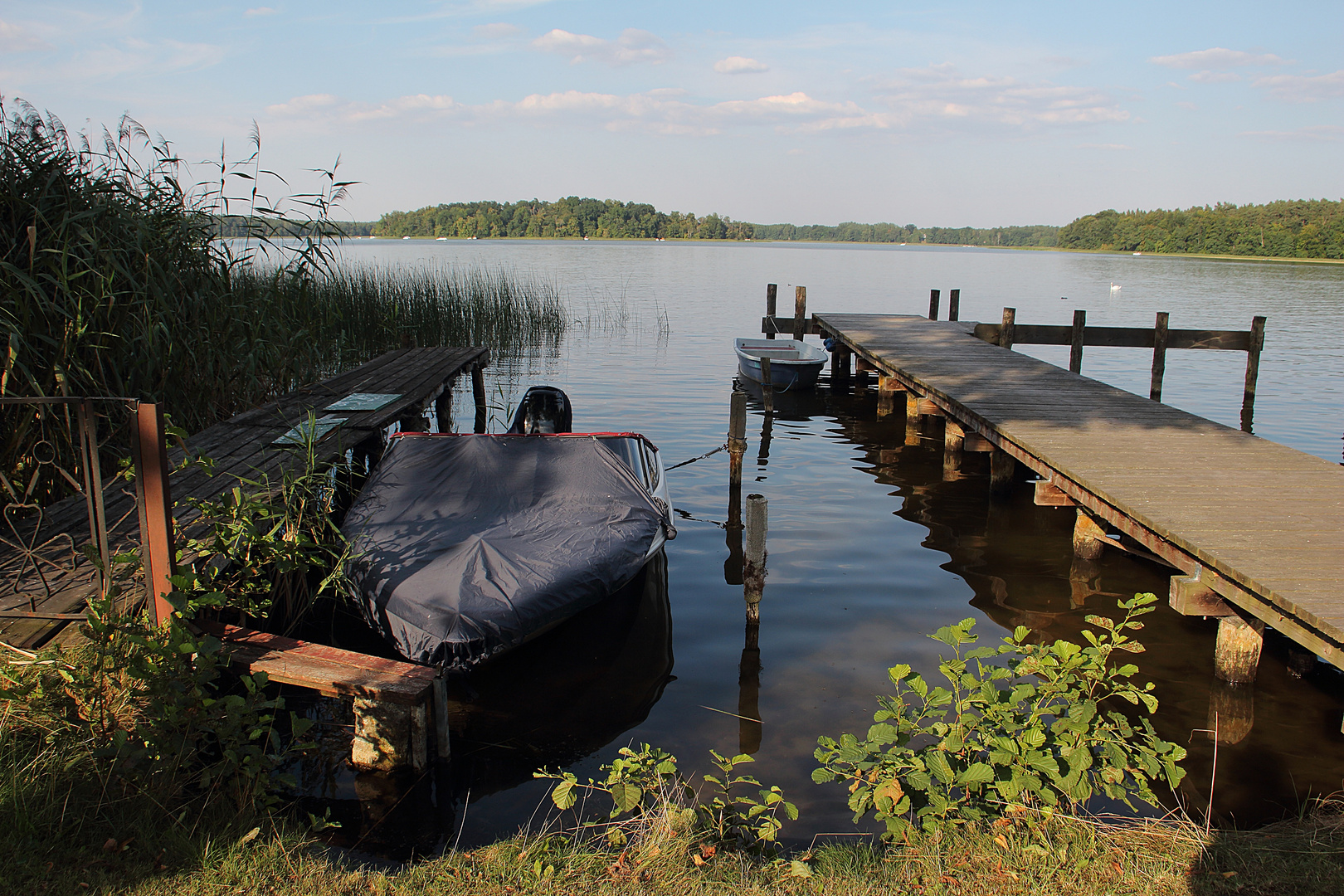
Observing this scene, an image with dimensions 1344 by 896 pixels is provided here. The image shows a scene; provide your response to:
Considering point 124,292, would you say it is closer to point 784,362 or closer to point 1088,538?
point 1088,538

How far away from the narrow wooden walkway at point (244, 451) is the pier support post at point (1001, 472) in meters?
6.42

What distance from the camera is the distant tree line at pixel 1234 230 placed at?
69938 millimetres

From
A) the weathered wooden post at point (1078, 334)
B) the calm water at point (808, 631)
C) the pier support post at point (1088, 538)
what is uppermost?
the weathered wooden post at point (1078, 334)

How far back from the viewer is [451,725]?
476 cm

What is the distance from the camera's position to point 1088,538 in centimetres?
741

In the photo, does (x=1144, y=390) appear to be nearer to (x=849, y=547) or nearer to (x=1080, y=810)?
(x=849, y=547)

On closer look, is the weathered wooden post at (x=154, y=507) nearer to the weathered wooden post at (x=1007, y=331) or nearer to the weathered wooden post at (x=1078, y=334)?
the weathered wooden post at (x=1007, y=331)

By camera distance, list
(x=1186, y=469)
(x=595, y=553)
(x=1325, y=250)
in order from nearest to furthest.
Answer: (x=595, y=553) → (x=1186, y=469) → (x=1325, y=250)

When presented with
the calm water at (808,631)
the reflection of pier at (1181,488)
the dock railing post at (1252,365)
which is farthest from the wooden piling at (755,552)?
the dock railing post at (1252,365)

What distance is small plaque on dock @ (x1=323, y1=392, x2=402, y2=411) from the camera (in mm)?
8164

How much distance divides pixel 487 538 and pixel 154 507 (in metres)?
2.02

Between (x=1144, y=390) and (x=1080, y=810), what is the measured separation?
50.9ft

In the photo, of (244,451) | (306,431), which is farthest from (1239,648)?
(244,451)

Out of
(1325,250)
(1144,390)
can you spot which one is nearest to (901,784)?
(1144,390)
